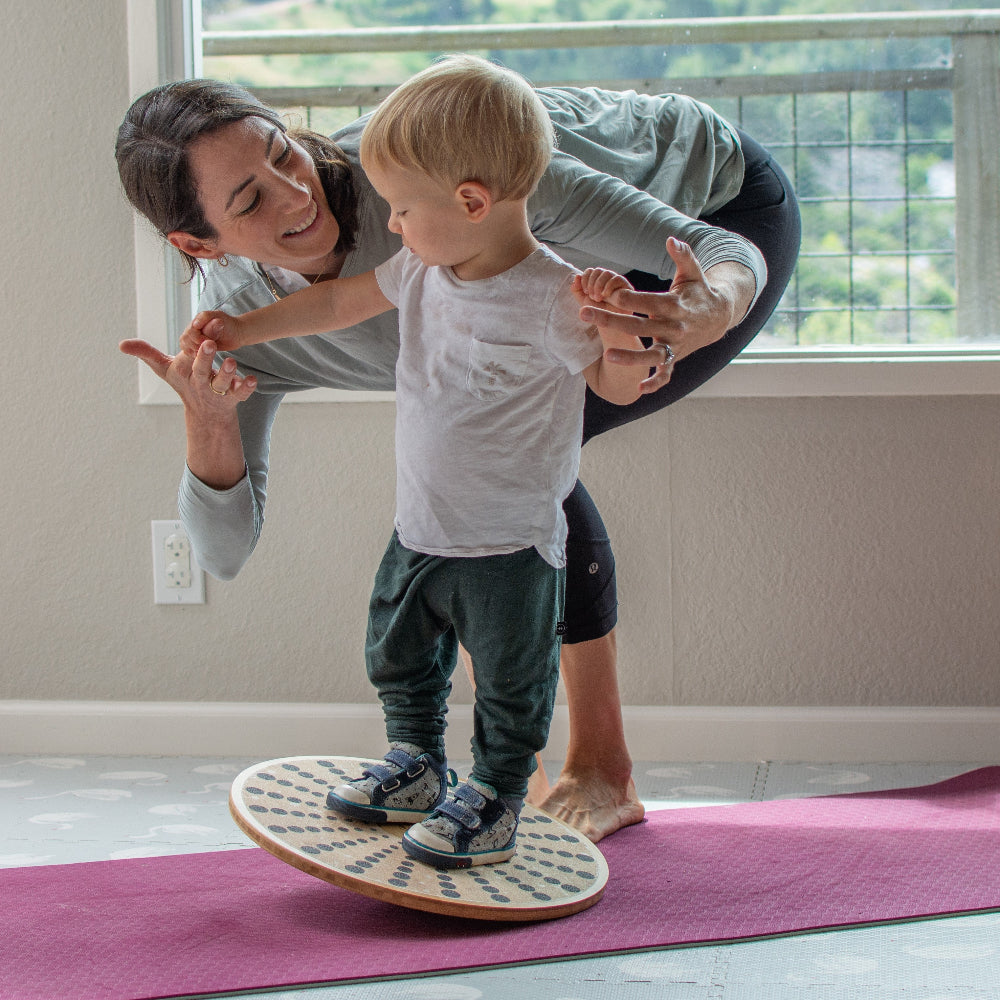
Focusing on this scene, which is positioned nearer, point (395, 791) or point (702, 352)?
point (395, 791)

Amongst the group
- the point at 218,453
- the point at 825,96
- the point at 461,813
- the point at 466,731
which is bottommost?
the point at 466,731

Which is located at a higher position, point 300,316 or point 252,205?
point 252,205

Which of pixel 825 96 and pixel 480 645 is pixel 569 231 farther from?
pixel 825 96

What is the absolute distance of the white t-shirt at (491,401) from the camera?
3.61ft

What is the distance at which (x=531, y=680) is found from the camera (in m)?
1.13

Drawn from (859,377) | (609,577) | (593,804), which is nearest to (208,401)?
(609,577)

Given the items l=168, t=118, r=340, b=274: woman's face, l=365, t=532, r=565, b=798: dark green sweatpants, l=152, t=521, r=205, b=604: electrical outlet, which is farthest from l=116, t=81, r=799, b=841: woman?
l=152, t=521, r=205, b=604: electrical outlet

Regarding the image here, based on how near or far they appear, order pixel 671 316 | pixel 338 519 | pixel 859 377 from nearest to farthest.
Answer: pixel 671 316
pixel 859 377
pixel 338 519

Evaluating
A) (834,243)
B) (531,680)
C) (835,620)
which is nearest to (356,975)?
(531,680)

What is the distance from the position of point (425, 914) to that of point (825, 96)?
4.97ft

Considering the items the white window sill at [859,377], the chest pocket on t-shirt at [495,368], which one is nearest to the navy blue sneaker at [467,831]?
the chest pocket on t-shirt at [495,368]

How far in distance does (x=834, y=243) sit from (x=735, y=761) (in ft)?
3.01

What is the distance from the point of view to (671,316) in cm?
98

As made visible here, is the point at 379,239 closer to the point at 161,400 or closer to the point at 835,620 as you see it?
the point at 161,400
